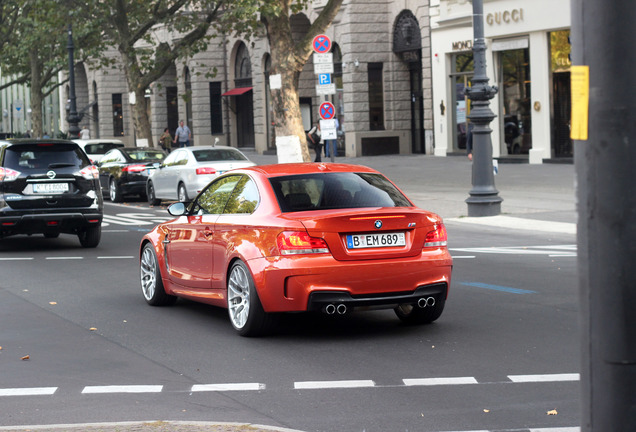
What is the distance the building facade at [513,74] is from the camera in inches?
1296

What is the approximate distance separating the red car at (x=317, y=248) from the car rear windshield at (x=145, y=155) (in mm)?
19408

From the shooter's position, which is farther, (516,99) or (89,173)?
(516,99)

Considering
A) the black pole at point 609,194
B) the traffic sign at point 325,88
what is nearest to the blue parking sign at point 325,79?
the traffic sign at point 325,88

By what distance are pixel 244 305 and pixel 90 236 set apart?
8463mm

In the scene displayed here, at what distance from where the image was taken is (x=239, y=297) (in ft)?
29.3

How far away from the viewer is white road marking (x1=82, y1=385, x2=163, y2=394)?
271 inches

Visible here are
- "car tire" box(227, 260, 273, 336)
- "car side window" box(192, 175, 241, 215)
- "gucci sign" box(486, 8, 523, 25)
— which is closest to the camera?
"car tire" box(227, 260, 273, 336)

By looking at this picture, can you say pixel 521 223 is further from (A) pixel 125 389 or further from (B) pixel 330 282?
(A) pixel 125 389

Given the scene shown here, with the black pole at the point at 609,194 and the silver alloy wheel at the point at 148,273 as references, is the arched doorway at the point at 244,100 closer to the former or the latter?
the silver alloy wheel at the point at 148,273

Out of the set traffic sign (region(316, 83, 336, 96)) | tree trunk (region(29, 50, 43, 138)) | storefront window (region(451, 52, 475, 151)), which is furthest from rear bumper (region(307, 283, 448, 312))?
tree trunk (region(29, 50, 43, 138))

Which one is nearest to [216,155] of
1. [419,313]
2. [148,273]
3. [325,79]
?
[325,79]

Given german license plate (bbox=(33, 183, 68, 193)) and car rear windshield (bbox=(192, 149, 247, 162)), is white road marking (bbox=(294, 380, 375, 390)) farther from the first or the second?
car rear windshield (bbox=(192, 149, 247, 162))

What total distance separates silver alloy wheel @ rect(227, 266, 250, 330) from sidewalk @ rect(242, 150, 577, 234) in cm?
926

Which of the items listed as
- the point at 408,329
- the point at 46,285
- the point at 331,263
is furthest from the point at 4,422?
the point at 46,285
